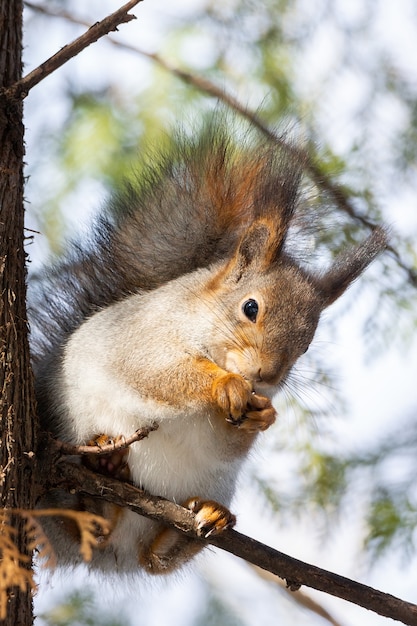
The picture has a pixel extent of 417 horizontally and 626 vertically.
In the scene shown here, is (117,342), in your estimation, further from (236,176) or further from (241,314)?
(236,176)

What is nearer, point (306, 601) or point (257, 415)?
point (257, 415)

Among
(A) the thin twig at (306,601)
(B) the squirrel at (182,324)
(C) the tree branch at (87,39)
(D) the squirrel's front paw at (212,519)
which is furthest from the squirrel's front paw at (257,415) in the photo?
(A) the thin twig at (306,601)

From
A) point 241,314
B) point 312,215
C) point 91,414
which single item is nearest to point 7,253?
point 91,414

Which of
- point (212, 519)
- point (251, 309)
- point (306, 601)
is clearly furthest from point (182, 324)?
point (306, 601)

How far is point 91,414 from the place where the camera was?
2.30 meters

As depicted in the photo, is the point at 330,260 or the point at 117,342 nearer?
the point at 117,342

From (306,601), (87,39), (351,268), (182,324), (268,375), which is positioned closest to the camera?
(87,39)

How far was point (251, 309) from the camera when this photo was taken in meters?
2.49

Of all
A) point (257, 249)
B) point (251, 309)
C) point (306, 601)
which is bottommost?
point (306, 601)

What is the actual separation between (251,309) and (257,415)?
0.34m

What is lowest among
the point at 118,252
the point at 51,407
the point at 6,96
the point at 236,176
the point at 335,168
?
the point at 51,407

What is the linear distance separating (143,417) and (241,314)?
0.41 metres

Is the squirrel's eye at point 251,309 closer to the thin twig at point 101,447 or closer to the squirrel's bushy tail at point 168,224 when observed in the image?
the squirrel's bushy tail at point 168,224

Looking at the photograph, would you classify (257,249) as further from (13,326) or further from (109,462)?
(13,326)
